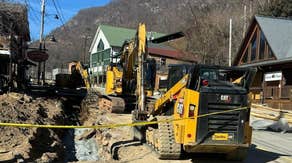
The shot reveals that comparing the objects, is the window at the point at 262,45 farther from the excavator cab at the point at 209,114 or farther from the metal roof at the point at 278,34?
the excavator cab at the point at 209,114

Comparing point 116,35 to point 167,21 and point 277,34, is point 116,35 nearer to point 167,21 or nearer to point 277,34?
point 167,21

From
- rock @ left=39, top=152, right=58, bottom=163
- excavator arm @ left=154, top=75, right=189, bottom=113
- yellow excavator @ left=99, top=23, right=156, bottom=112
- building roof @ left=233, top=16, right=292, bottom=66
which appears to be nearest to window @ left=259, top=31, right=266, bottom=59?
building roof @ left=233, top=16, right=292, bottom=66

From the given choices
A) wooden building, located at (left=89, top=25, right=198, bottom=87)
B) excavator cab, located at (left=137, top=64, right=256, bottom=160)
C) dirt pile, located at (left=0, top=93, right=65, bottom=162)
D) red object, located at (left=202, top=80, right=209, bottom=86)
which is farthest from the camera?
wooden building, located at (left=89, top=25, right=198, bottom=87)

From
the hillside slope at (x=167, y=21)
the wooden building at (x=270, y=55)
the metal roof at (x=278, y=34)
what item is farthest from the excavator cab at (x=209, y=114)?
the hillside slope at (x=167, y=21)

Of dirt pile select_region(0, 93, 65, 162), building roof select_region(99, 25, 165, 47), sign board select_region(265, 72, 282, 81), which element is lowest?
dirt pile select_region(0, 93, 65, 162)

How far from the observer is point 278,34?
116 ft

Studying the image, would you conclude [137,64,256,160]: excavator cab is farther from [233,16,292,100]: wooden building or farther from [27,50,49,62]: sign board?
[27,50,49,62]: sign board

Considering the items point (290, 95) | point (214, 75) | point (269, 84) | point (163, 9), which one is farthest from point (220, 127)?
point (163, 9)

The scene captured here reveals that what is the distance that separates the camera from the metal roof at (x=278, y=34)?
33219 mm

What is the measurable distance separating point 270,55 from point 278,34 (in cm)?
199

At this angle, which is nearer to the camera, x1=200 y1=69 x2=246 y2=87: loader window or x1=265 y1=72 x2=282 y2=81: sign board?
x1=200 y1=69 x2=246 y2=87: loader window

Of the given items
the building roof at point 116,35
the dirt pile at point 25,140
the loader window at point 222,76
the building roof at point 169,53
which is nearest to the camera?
the loader window at point 222,76

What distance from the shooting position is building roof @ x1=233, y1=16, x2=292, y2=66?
3312cm

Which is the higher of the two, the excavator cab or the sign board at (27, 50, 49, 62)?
the sign board at (27, 50, 49, 62)
